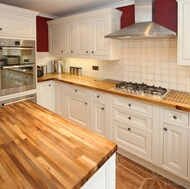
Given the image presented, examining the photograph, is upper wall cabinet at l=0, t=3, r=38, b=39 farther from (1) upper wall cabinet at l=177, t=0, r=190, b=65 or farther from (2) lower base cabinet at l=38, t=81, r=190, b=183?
(1) upper wall cabinet at l=177, t=0, r=190, b=65

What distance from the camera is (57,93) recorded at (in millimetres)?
3502

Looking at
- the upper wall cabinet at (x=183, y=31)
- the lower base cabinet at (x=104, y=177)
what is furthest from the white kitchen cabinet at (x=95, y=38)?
the lower base cabinet at (x=104, y=177)

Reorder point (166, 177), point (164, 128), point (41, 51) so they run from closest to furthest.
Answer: point (164, 128)
point (166, 177)
point (41, 51)

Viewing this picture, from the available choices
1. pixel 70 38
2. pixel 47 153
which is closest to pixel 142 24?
pixel 70 38

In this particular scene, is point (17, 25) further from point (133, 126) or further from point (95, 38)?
point (133, 126)

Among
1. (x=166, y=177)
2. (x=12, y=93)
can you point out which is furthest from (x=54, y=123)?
(x=12, y=93)

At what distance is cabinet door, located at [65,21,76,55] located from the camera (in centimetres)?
329

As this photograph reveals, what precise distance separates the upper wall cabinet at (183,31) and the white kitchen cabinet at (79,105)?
1452 mm

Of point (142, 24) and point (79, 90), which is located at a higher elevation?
point (142, 24)

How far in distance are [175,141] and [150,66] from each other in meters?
1.20

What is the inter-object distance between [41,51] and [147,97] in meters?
2.65

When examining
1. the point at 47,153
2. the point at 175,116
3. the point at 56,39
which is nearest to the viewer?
the point at 47,153

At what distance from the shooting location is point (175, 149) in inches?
76.6

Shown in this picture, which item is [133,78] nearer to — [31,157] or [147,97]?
[147,97]
